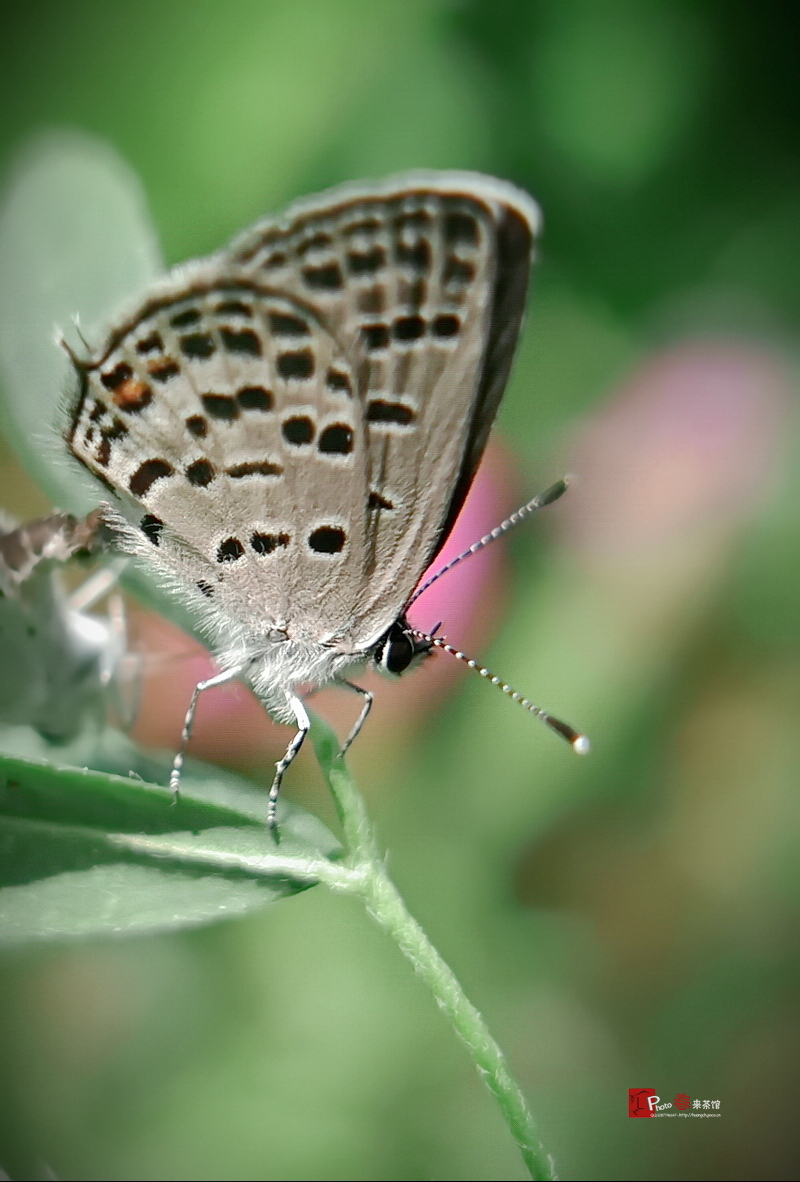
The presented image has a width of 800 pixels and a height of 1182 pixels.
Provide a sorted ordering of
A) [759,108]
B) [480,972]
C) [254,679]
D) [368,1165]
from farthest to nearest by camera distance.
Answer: [759,108]
[480,972]
[368,1165]
[254,679]

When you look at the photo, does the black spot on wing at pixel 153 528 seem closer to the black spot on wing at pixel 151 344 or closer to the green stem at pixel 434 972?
the black spot on wing at pixel 151 344

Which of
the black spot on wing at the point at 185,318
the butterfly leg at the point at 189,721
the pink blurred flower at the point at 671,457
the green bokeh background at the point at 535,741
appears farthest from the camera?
the pink blurred flower at the point at 671,457

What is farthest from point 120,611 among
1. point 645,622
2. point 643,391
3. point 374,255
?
point 643,391

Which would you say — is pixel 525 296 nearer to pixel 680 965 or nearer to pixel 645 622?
pixel 645 622

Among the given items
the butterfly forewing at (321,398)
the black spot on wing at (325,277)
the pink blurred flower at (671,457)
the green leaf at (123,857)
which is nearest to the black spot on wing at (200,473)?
the butterfly forewing at (321,398)

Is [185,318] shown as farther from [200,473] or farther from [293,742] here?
[293,742]

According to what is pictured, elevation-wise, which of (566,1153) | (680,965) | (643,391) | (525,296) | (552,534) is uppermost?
(525,296)

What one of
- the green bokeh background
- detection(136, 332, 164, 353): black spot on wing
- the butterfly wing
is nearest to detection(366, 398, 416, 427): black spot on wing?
the butterfly wing
